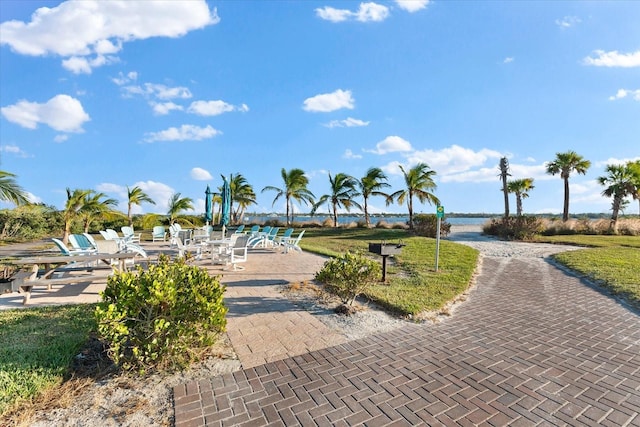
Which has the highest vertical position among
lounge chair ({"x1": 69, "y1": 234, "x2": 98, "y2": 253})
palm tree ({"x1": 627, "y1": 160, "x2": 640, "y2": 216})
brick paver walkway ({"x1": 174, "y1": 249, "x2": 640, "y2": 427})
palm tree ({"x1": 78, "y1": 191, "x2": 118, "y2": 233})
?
palm tree ({"x1": 627, "y1": 160, "x2": 640, "y2": 216})

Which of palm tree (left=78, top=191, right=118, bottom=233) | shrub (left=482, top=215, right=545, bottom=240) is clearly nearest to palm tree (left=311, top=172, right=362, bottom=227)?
shrub (left=482, top=215, right=545, bottom=240)

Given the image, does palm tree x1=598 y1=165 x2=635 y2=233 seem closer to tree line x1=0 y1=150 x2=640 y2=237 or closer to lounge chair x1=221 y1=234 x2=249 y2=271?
tree line x1=0 y1=150 x2=640 y2=237

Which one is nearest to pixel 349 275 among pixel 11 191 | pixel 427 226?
pixel 11 191

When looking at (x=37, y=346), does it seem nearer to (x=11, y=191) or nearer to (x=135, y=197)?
(x=11, y=191)

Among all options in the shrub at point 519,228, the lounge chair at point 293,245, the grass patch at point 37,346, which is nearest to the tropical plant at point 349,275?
the grass patch at point 37,346

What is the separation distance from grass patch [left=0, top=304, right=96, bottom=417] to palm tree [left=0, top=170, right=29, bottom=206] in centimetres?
672

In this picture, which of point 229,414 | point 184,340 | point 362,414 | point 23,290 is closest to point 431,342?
point 362,414

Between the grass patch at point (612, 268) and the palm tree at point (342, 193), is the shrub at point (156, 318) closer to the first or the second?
the grass patch at point (612, 268)

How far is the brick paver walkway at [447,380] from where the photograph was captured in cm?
265

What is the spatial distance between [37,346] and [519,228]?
20208 millimetres

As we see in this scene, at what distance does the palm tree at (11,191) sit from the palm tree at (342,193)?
20813 mm

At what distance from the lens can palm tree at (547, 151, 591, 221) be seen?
81.7 ft

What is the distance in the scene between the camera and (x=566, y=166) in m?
25.3

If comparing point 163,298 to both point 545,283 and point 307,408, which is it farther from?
point 545,283
